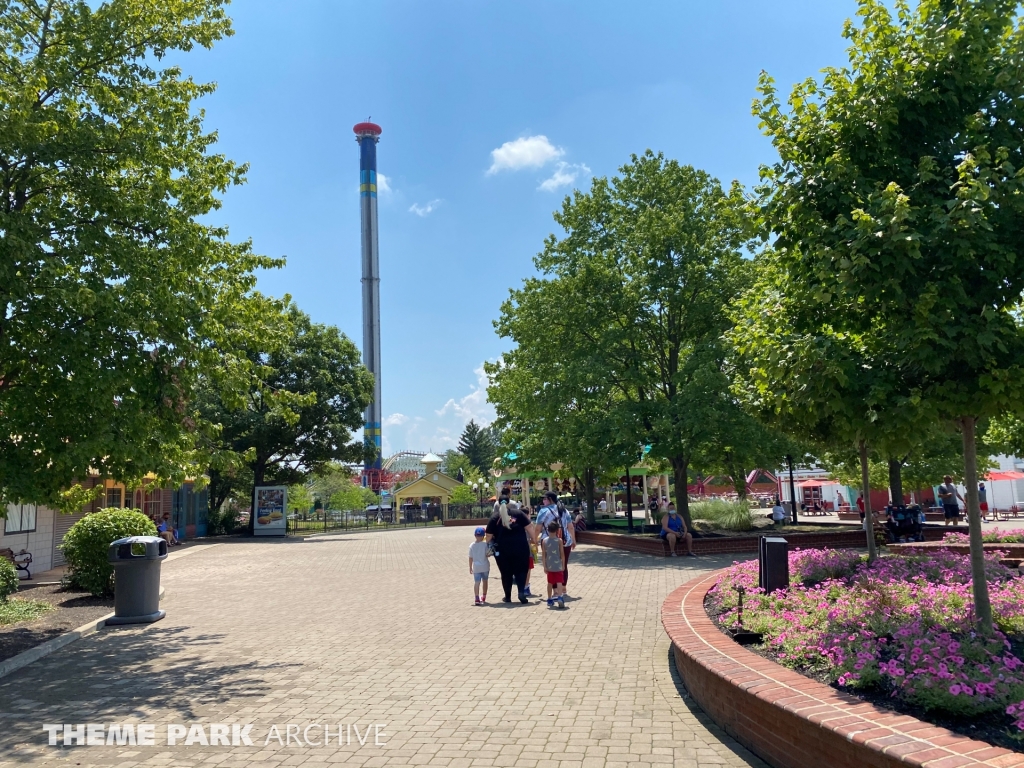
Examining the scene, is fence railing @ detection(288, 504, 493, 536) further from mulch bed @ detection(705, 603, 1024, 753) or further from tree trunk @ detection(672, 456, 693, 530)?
mulch bed @ detection(705, 603, 1024, 753)

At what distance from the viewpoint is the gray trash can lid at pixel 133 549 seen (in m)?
11.2

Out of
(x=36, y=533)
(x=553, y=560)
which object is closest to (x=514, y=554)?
(x=553, y=560)

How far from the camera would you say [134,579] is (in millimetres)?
11430

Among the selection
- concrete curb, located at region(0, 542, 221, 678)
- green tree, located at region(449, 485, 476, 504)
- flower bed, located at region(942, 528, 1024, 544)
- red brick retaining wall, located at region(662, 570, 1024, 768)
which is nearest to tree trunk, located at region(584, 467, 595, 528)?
flower bed, located at region(942, 528, 1024, 544)

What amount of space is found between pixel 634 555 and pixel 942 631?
1372 centimetres

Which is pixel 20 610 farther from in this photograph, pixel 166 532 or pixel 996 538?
pixel 996 538

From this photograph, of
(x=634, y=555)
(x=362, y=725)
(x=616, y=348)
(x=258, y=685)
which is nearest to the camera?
(x=362, y=725)

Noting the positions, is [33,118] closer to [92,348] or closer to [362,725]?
[92,348]

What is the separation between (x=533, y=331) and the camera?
75.0 ft

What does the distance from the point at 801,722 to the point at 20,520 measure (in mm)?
20140

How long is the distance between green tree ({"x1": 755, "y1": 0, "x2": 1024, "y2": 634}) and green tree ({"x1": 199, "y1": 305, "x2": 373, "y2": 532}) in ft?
106

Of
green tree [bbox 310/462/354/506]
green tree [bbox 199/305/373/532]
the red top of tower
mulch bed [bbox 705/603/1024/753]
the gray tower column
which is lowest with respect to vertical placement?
mulch bed [bbox 705/603/1024/753]

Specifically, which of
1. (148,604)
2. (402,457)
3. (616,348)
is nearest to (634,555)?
(616,348)

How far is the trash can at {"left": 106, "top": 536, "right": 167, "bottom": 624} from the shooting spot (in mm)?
11297
